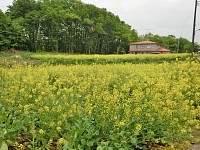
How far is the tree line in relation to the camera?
37.7 meters

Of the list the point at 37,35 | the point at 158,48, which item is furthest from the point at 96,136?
the point at 158,48

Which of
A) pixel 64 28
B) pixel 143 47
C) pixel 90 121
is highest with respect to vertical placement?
pixel 64 28

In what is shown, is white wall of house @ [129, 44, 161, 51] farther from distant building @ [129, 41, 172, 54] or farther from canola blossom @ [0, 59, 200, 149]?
canola blossom @ [0, 59, 200, 149]

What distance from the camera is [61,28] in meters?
45.9

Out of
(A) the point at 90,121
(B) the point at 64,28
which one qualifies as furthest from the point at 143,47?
(A) the point at 90,121

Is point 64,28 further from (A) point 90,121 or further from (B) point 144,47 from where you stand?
(A) point 90,121

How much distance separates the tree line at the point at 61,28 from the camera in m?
37.7

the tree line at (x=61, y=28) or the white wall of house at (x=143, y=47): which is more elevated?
the tree line at (x=61, y=28)

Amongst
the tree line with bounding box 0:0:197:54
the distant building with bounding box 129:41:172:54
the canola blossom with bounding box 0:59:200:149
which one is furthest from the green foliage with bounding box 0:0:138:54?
the canola blossom with bounding box 0:59:200:149

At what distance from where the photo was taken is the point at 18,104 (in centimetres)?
351

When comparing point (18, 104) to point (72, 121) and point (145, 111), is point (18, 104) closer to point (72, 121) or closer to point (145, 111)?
point (72, 121)

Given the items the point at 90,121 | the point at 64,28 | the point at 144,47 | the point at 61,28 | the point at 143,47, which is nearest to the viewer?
the point at 90,121

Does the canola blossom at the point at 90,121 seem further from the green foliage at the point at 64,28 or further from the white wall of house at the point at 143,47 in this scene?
the white wall of house at the point at 143,47

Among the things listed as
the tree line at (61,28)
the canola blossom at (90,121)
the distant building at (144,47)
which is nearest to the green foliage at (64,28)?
the tree line at (61,28)
